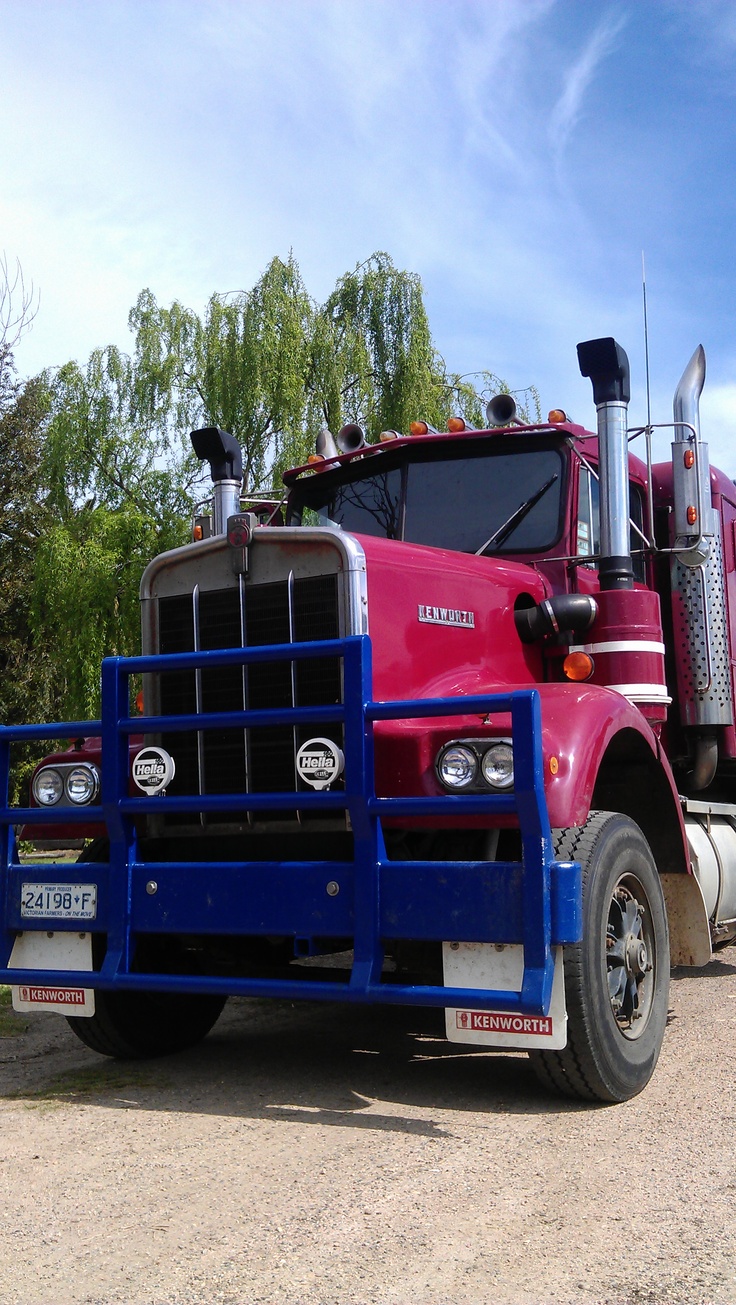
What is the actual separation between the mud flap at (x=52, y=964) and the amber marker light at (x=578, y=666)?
246cm

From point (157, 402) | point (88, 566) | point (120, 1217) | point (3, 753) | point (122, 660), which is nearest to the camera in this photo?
point (120, 1217)

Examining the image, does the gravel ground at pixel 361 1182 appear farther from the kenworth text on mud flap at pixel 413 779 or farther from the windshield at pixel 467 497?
the windshield at pixel 467 497

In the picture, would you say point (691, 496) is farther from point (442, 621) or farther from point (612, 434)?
point (442, 621)

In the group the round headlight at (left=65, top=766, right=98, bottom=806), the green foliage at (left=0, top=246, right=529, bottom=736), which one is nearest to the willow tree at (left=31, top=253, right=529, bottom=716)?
the green foliage at (left=0, top=246, right=529, bottom=736)

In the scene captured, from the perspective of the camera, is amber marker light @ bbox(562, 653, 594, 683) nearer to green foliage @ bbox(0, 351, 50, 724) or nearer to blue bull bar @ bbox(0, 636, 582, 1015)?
blue bull bar @ bbox(0, 636, 582, 1015)

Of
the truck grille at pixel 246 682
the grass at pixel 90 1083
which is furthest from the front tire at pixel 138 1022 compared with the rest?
the truck grille at pixel 246 682

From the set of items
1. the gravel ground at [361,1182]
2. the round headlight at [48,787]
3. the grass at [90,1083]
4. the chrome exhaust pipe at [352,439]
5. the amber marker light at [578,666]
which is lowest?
the grass at [90,1083]

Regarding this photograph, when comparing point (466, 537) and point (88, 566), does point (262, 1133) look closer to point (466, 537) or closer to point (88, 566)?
point (466, 537)

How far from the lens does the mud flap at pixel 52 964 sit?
17.0 ft

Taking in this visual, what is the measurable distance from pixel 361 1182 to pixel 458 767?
1429 mm

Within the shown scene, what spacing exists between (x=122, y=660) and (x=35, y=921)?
1159mm

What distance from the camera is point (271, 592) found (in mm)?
5156

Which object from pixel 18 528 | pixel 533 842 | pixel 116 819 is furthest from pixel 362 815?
pixel 18 528

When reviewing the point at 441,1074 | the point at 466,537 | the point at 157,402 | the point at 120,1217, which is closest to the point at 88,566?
the point at 157,402
